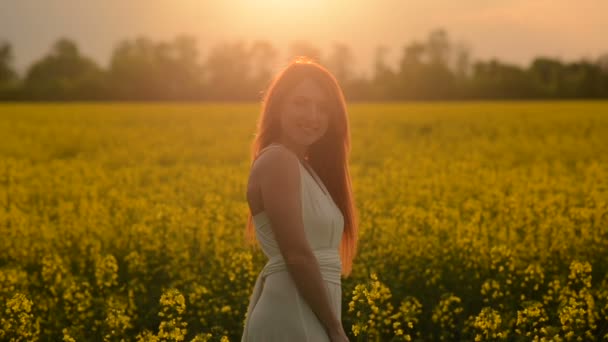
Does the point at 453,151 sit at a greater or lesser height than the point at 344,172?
lesser

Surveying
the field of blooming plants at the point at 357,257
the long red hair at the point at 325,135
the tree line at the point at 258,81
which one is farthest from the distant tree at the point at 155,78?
the long red hair at the point at 325,135

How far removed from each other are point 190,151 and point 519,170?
30.4ft

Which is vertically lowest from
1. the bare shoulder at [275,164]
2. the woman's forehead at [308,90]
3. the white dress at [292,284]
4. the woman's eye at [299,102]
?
the white dress at [292,284]

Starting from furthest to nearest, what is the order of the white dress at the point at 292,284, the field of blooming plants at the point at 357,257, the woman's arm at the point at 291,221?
the field of blooming plants at the point at 357,257
the white dress at the point at 292,284
the woman's arm at the point at 291,221

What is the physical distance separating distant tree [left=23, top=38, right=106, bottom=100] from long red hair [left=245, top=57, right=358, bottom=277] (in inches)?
3012

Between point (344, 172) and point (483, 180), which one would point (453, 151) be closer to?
point (483, 180)

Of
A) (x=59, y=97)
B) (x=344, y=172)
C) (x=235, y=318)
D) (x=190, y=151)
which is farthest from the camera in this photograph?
(x=59, y=97)

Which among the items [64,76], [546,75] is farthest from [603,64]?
[64,76]

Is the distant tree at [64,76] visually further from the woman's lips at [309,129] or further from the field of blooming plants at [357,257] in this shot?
the woman's lips at [309,129]

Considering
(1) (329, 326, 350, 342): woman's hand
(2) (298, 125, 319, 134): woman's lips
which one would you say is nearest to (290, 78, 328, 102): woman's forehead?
(2) (298, 125, 319, 134): woman's lips

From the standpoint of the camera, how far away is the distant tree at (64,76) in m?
77.2

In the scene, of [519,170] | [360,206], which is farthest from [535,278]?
[519,170]

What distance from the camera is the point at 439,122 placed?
35062mm

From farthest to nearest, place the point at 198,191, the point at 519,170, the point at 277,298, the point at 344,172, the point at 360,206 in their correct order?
the point at 519,170
the point at 198,191
the point at 360,206
the point at 344,172
the point at 277,298
